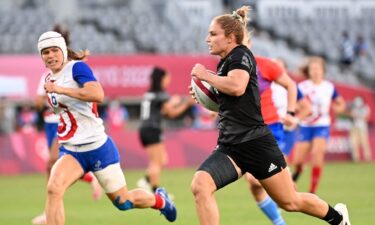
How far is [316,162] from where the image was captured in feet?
57.3

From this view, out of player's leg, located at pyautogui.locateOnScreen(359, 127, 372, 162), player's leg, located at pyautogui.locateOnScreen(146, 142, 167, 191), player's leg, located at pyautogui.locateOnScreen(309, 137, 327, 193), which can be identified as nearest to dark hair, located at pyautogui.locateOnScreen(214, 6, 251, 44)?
player's leg, located at pyautogui.locateOnScreen(309, 137, 327, 193)

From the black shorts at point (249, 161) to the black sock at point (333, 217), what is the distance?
78cm

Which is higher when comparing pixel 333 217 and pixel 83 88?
pixel 83 88

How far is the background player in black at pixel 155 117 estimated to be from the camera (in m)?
18.2

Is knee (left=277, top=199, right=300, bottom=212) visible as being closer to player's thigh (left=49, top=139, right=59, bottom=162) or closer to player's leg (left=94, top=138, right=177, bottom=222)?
player's leg (left=94, top=138, right=177, bottom=222)

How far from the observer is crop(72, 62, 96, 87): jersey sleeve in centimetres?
1057

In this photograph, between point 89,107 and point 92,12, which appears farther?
point 92,12

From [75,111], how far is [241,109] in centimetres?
200

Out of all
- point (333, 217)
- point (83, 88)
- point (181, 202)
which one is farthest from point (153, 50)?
point (333, 217)

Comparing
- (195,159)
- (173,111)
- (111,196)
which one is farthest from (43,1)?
(111,196)

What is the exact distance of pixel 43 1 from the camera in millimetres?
40375

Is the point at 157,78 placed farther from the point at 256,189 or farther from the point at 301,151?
the point at 256,189

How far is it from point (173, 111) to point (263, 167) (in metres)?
8.34

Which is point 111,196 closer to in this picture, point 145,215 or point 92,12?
point 145,215
